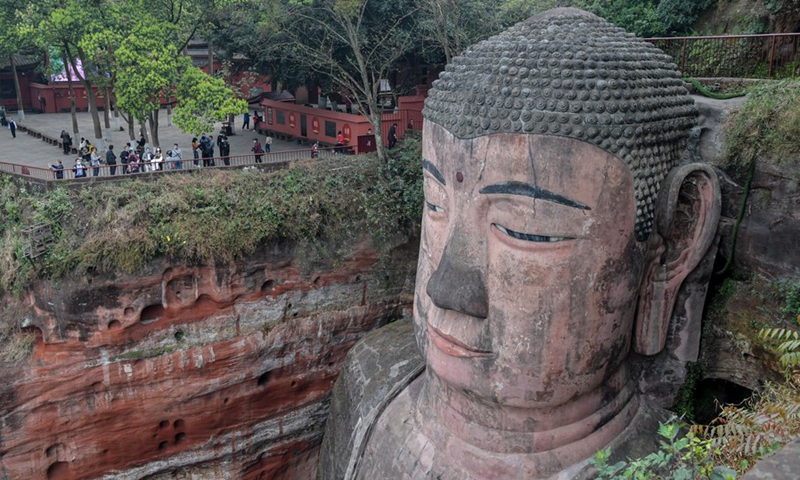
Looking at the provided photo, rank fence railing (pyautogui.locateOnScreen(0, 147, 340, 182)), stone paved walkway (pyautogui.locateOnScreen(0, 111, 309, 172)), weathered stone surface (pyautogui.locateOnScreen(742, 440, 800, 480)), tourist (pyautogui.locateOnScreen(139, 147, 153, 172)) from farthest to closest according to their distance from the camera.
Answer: stone paved walkway (pyautogui.locateOnScreen(0, 111, 309, 172))
tourist (pyautogui.locateOnScreen(139, 147, 153, 172))
fence railing (pyautogui.locateOnScreen(0, 147, 340, 182))
weathered stone surface (pyautogui.locateOnScreen(742, 440, 800, 480))

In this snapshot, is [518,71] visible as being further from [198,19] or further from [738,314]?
[198,19]

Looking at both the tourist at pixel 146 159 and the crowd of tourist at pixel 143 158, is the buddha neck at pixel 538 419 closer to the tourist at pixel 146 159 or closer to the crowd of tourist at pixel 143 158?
the crowd of tourist at pixel 143 158

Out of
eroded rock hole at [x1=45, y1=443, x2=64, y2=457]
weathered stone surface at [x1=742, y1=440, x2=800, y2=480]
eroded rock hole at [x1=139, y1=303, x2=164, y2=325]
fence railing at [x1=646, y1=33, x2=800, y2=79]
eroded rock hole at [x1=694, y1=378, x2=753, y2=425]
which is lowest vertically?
eroded rock hole at [x1=45, y1=443, x2=64, y2=457]

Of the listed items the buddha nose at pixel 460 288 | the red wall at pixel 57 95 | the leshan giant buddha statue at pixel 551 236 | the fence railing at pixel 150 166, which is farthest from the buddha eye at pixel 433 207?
the red wall at pixel 57 95

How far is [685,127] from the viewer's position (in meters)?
6.30

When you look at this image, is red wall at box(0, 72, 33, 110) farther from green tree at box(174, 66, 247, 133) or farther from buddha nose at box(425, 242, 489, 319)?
buddha nose at box(425, 242, 489, 319)

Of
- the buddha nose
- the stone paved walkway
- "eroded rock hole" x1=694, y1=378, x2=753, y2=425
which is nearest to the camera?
the buddha nose

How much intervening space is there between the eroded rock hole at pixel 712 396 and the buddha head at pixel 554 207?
1784 mm

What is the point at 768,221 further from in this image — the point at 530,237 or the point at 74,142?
the point at 74,142

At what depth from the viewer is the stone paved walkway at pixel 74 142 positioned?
18531mm

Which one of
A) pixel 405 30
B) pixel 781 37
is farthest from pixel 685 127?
pixel 405 30

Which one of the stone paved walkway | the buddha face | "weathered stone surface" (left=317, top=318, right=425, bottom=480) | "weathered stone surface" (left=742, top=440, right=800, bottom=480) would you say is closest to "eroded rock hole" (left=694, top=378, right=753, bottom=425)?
the buddha face

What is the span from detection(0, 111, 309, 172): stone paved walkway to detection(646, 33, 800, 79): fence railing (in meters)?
12.4

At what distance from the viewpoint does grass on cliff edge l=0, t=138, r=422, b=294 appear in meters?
11.1
